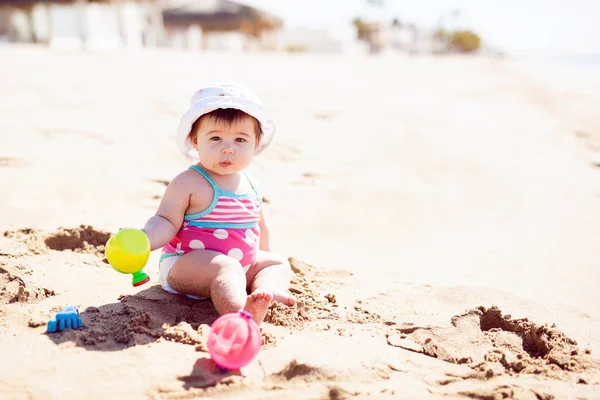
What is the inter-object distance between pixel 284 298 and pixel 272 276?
126 mm

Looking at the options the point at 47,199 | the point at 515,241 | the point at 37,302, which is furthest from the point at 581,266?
the point at 47,199

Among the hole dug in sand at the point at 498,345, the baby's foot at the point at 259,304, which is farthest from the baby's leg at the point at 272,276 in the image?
A: the hole dug in sand at the point at 498,345

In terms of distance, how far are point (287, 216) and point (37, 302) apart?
149 centimetres

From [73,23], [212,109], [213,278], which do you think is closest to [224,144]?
[212,109]

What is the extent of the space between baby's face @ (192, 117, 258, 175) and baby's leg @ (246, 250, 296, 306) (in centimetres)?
39

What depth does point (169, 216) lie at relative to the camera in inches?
82.5

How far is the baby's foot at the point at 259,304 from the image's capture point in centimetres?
189

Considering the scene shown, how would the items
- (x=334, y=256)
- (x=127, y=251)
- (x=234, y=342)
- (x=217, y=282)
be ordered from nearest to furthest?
(x=234, y=342) < (x=127, y=251) < (x=217, y=282) < (x=334, y=256)

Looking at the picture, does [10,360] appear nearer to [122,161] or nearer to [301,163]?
[122,161]

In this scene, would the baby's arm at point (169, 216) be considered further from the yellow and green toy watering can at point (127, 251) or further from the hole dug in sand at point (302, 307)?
the hole dug in sand at point (302, 307)

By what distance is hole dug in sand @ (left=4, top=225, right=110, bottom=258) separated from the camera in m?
2.44

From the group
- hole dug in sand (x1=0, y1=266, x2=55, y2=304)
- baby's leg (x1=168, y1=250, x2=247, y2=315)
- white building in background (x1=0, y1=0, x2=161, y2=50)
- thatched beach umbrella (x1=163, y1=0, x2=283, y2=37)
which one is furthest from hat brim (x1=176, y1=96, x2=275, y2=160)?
thatched beach umbrella (x1=163, y1=0, x2=283, y2=37)

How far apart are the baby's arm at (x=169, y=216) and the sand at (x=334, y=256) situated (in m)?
0.24

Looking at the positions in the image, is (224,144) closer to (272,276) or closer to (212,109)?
(212,109)
